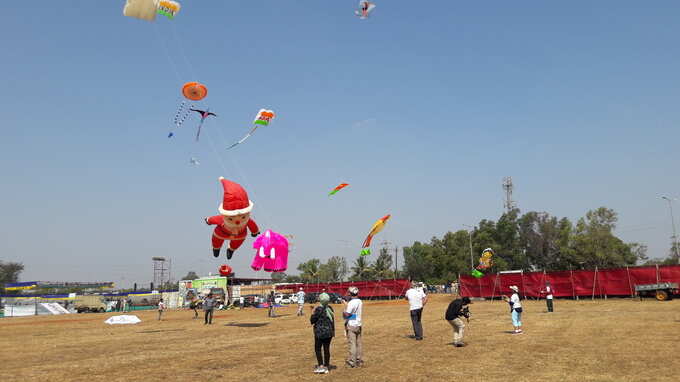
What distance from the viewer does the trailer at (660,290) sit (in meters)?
32.6

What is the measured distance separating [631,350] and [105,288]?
148325mm

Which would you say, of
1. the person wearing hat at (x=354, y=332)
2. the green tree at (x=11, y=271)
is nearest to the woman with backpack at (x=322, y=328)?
the person wearing hat at (x=354, y=332)

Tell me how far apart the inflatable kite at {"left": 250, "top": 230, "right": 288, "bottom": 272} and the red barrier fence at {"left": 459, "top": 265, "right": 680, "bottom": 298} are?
27564 mm

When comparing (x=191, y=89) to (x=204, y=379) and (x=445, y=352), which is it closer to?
(x=204, y=379)

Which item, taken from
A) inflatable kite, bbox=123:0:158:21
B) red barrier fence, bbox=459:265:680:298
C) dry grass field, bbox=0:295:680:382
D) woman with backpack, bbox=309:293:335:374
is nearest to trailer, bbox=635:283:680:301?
red barrier fence, bbox=459:265:680:298

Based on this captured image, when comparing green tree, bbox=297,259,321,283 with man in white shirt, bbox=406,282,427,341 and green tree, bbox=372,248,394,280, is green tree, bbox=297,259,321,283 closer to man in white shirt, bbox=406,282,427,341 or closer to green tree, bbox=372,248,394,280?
green tree, bbox=372,248,394,280

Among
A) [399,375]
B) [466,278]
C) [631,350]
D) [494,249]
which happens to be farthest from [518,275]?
[494,249]

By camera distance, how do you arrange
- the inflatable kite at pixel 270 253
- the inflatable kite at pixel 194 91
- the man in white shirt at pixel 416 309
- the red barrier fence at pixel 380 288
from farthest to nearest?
the red barrier fence at pixel 380 288 → the inflatable kite at pixel 270 253 → the inflatable kite at pixel 194 91 → the man in white shirt at pixel 416 309

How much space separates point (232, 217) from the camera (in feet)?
65.2

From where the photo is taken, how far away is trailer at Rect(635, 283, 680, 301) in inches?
1282

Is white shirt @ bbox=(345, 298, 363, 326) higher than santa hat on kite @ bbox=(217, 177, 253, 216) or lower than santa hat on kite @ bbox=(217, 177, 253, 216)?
lower

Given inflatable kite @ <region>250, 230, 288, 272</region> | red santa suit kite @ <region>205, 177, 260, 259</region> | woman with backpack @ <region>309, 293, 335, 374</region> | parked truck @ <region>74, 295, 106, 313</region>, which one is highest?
red santa suit kite @ <region>205, 177, 260, 259</region>

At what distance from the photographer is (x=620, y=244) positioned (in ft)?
238

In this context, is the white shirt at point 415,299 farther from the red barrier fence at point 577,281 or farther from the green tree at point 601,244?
the green tree at point 601,244
